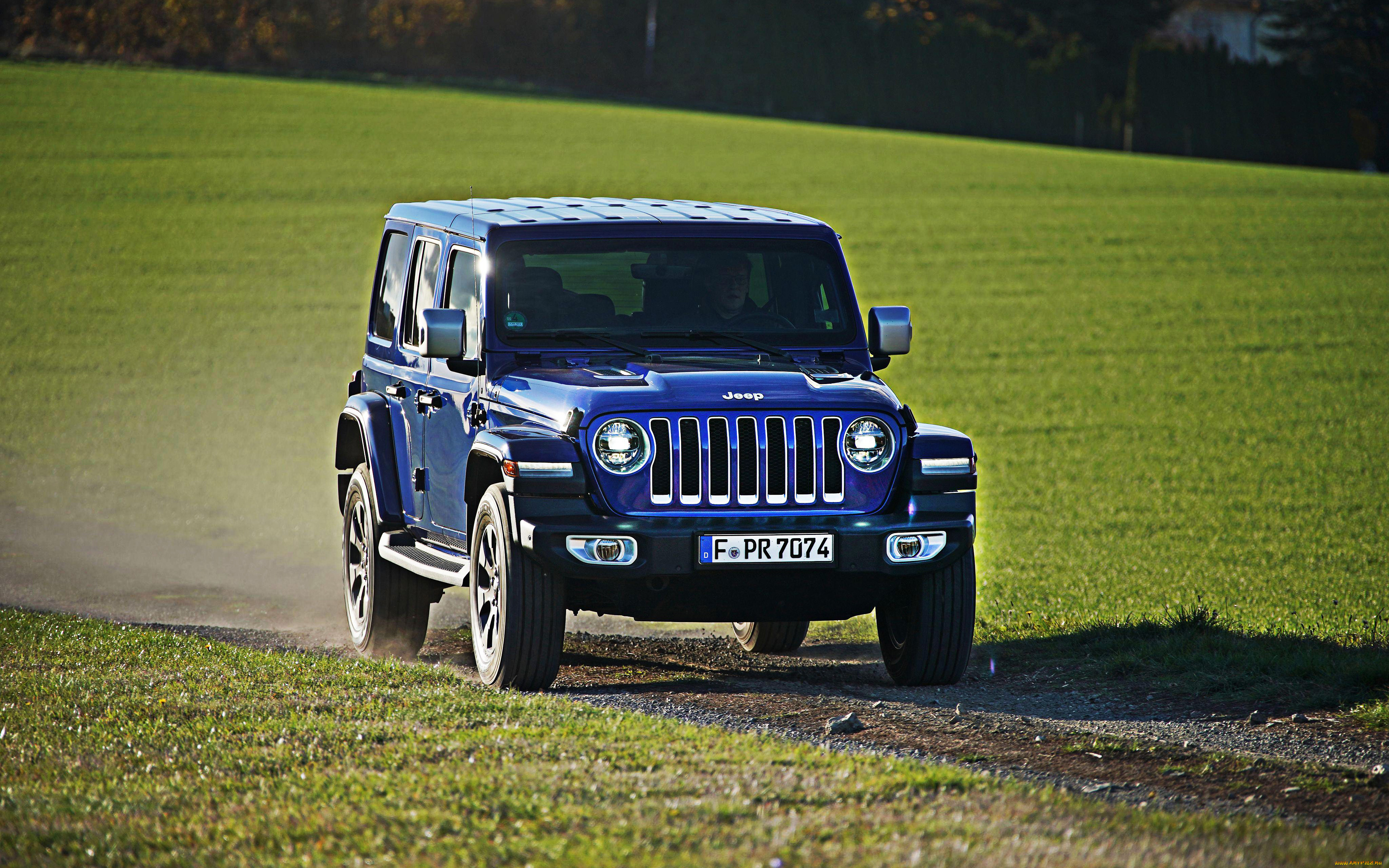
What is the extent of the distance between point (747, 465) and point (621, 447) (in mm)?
575

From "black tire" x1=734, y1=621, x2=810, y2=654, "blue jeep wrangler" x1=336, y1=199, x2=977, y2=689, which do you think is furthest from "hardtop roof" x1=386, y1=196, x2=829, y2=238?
"black tire" x1=734, y1=621, x2=810, y2=654

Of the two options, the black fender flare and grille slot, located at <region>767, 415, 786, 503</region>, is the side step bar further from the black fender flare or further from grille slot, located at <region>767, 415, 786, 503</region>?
grille slot, located at <region>767, 415, 786, 503</region>

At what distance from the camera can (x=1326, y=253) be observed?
1585 inches

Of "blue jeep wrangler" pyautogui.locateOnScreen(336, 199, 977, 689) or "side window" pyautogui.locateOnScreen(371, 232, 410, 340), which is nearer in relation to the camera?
"blue jeep wrangler" pyautogui.locateOnScreen(336, 199, 977, 689)

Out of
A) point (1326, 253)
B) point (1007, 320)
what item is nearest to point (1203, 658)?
point (1007, 320)

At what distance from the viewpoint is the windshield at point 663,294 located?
9094mm

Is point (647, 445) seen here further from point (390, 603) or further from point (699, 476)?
point (390, 603)

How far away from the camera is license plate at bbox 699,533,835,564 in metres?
7.91

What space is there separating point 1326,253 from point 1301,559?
89.1 ft

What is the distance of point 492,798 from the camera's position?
583 centimetres

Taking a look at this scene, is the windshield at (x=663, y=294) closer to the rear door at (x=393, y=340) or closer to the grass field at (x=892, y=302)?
the rear door at (x=393, y=340)

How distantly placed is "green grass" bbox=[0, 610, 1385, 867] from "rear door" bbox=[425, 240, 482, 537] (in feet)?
5.00

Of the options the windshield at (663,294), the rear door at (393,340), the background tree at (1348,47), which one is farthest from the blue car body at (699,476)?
the background tree at (1348,47)

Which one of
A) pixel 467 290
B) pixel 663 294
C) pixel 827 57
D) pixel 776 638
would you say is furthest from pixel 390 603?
pixel 827 57
